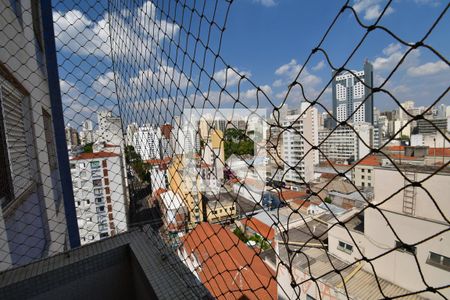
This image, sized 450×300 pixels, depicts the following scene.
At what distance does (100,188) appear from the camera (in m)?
6.04

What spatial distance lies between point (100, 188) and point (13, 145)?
542cm

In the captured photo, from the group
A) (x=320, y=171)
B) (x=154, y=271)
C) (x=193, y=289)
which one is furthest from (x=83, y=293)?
(x=320, y=171)

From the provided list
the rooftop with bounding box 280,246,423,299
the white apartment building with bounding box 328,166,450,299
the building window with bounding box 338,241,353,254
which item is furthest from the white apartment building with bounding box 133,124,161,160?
the building window with bounding box 338,241,353,254

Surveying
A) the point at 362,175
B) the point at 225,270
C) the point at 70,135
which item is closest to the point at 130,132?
the point at 225,270

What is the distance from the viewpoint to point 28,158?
130cm

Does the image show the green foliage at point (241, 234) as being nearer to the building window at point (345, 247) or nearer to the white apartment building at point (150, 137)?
the white apartment building at point (150, 137)

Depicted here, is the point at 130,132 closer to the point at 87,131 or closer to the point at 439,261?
the point at 87,131

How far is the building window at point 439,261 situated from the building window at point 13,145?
2763mm

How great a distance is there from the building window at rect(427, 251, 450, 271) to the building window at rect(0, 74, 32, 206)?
2763mm

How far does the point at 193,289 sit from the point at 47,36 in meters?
1.04

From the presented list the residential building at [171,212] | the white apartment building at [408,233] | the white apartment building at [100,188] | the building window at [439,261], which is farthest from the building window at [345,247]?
the white apartment building at [100,188]

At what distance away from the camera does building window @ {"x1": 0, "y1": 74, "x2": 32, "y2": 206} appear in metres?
1.01

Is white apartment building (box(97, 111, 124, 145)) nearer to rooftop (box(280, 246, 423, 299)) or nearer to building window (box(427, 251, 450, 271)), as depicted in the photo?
rooftop (box(280, 246, 423, 299))

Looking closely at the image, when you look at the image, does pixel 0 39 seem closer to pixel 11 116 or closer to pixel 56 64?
pixel 56 64
